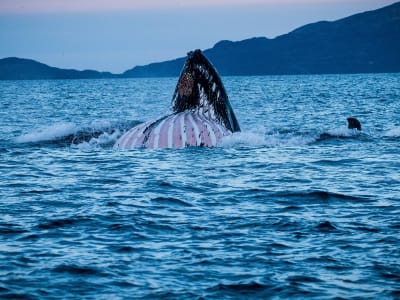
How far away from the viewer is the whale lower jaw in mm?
20219

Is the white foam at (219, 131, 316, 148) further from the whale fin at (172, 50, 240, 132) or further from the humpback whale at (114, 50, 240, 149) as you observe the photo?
the whale fin at (172, 50, 240, 132)

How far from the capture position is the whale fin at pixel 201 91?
2100cm

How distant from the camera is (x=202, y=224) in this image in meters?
13.1

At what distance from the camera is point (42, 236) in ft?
40.3

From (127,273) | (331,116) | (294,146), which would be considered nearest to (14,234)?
(127,273)

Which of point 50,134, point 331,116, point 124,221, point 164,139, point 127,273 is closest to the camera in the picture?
point 127,273

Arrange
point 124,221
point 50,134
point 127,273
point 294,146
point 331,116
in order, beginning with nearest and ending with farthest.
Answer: point 127,273
point 124,221
point 294,146
point 50,134
point 331,116

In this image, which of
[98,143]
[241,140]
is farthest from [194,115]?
[98,143]

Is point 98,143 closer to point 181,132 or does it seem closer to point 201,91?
point 201,91

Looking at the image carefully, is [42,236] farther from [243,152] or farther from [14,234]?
[243,152]

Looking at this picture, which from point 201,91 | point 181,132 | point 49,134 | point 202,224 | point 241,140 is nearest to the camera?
point 202,224

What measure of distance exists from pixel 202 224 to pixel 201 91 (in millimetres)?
8482

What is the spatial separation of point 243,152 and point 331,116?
88.9 feet

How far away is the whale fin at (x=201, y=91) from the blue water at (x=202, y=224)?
41.0 inches
